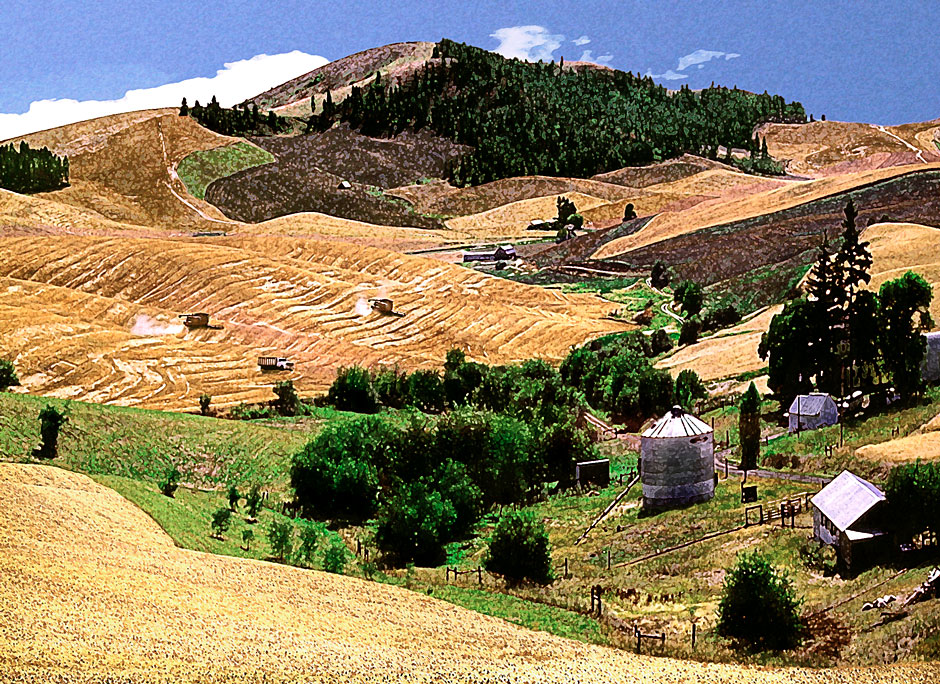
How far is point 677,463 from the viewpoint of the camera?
35.2 m

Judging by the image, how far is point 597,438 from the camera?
48.8 metres

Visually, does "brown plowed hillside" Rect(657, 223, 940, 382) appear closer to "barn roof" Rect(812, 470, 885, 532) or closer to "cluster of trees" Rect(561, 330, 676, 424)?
"cluster of trees" Rect(561, 330, 676, 424)

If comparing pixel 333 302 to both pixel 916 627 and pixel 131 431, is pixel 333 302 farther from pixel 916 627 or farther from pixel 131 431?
pixel 916 627

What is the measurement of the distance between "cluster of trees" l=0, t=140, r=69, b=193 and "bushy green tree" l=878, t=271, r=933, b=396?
109742mm

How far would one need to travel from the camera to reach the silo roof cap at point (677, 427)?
35.2 meters

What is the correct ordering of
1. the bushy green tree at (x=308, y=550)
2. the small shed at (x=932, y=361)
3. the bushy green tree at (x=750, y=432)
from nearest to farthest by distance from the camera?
the bushy green tree at (x=308, y=550) → the bushy green tree at (x=750, y=432) → the small shed at (x=932, y=361)

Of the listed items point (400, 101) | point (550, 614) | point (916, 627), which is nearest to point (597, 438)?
point (550, 614)

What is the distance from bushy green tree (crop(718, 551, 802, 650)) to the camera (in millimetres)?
22812

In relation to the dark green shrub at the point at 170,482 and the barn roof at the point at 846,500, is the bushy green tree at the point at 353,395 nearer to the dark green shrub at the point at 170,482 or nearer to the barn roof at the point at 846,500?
the dark green shrub at the point at 170,482

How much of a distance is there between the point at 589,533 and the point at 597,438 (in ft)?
47.3

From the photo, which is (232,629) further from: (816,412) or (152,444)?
(816,412)

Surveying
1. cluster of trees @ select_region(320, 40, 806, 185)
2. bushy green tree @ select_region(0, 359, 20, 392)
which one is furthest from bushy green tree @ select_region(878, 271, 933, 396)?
cluster of trees @ select_region(320, 40, 806, 185)

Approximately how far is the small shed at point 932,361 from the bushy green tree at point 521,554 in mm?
24187

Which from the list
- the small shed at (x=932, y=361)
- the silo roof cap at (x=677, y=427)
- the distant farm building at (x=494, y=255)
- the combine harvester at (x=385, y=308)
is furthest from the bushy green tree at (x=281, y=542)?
the distant farm building at (x=494, y=255)
